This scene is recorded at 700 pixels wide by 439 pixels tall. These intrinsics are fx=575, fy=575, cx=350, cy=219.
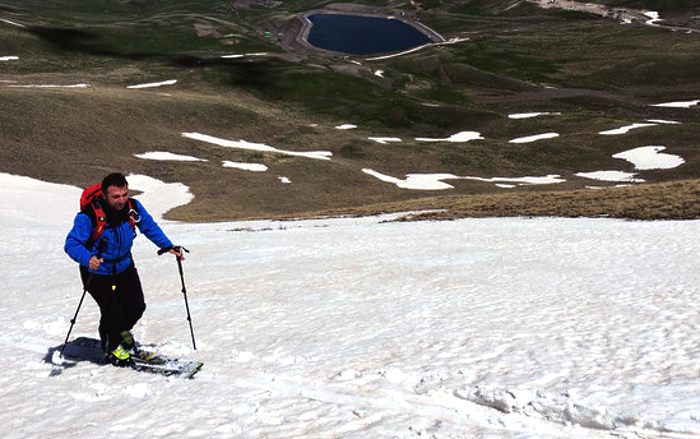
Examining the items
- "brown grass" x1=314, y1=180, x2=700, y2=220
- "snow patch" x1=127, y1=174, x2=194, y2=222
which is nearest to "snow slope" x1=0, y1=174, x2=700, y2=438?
"brown grass" x1=314, y1=180, x2=700, y2=220

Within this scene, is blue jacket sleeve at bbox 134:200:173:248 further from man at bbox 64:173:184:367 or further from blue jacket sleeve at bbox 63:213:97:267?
blue jacket sleeve at bbox 63:213:97:267

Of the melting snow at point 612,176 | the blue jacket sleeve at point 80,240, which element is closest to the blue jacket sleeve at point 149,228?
the blue jacket sleeve at point 80,240

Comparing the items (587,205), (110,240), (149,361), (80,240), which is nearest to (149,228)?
(110,240)

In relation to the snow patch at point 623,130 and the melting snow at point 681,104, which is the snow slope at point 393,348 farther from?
the melting snow at point 681,104

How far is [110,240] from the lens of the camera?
34.3ft

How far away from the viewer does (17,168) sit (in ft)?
205

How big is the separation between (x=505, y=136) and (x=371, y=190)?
A: 154 feet

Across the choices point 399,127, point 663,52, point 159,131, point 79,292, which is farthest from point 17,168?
point 663,52

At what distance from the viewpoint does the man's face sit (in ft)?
33.2

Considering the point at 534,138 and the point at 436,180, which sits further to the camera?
the point at 534,138

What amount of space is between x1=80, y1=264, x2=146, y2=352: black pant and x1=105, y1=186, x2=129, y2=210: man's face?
143cm

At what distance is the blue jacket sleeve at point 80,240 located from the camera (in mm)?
10008

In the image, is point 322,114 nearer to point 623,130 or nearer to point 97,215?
point 623,130

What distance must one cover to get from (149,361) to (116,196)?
3.33 metres
